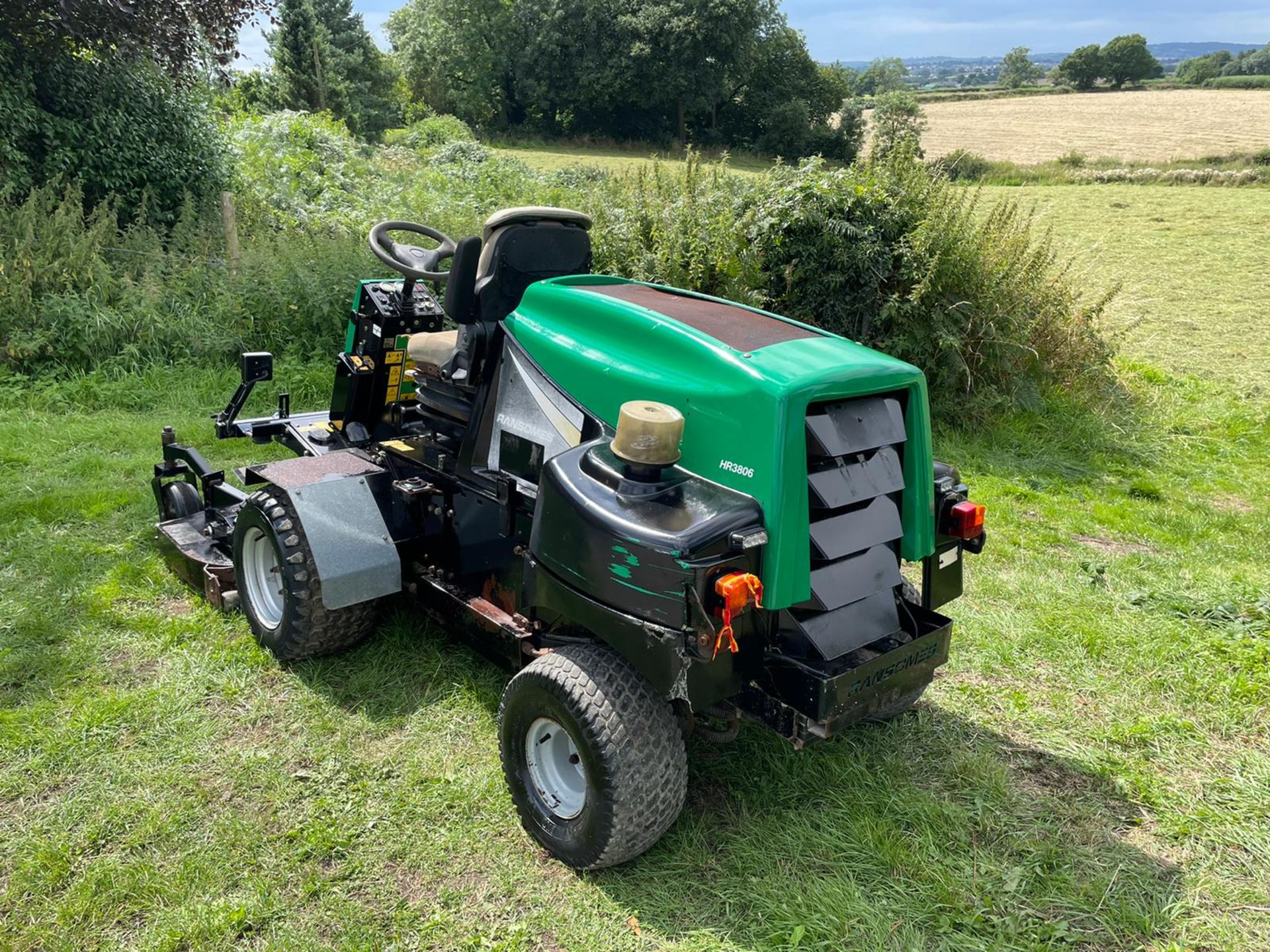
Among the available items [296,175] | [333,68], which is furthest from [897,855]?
[333,68]

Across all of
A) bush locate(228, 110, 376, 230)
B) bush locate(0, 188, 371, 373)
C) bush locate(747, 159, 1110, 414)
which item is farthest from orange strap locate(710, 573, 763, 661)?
bush locate(228, 110, 376, 230)

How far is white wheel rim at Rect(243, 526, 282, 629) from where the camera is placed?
3771mm

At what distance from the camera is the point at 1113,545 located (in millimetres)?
5488

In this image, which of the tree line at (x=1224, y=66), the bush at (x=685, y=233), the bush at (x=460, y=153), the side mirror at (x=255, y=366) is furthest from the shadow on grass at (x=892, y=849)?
the tree line at (x=1224, y=66)

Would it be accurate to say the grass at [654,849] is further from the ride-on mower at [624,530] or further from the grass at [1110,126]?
the grass at [1110,126]

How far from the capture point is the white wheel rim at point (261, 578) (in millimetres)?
3771

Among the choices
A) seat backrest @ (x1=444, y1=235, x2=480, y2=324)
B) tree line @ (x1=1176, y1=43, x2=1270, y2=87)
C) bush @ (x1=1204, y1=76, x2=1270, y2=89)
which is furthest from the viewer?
tree line @ (x1=1176, y1=43, x2=1270, y2=87)

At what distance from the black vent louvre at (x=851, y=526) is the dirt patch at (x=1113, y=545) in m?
3.16

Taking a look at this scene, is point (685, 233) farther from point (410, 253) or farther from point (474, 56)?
point (474, 56)

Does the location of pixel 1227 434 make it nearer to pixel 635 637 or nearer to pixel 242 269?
pixel 635 637

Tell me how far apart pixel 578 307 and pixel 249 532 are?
5.74 feet

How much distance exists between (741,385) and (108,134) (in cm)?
947

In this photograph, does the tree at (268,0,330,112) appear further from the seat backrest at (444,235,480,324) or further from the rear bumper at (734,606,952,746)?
the rear bumper at (734,606,952,746)

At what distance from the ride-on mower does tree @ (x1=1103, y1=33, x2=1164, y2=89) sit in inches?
2637
